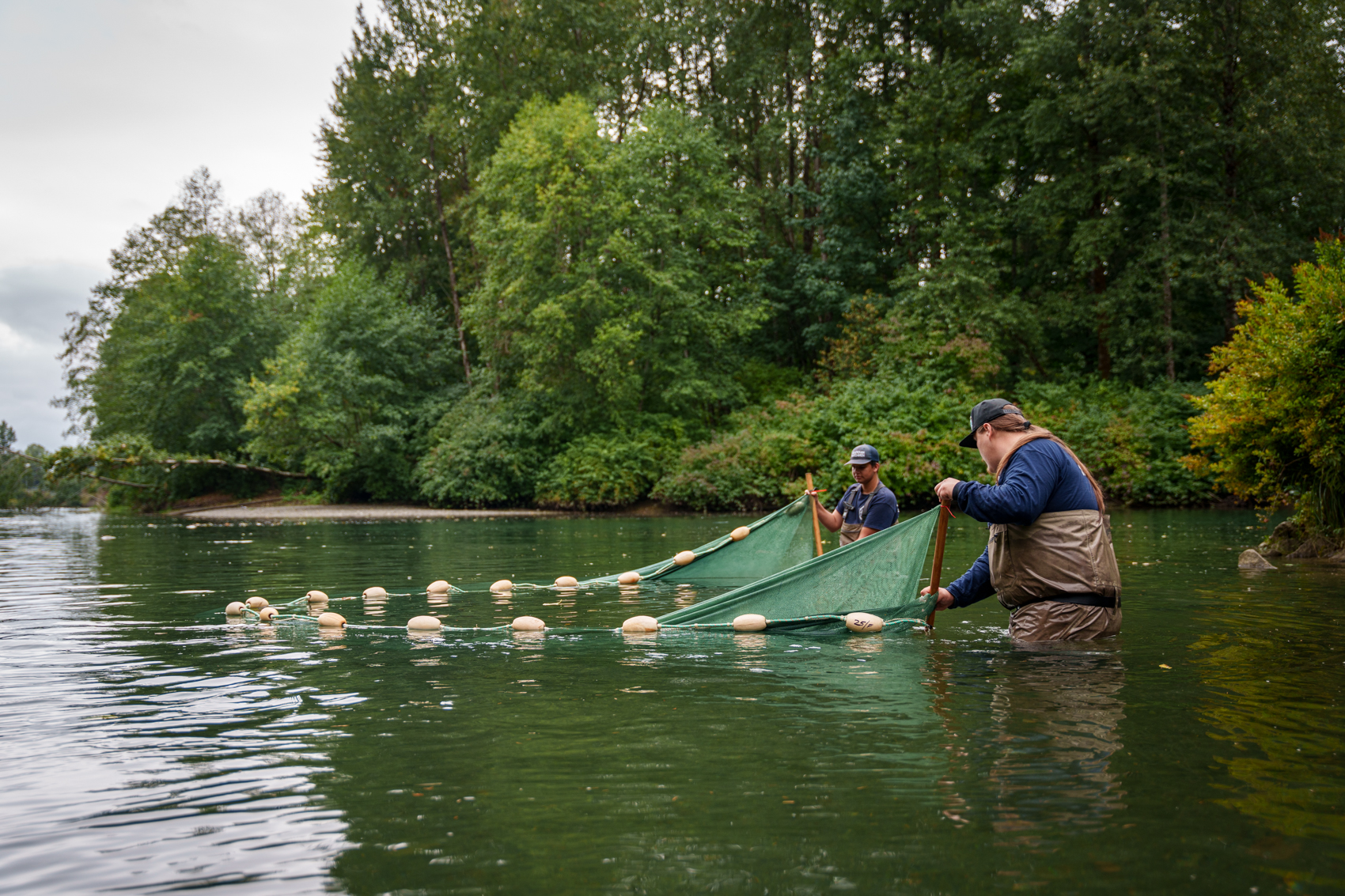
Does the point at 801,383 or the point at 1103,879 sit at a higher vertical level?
the point at 801,383

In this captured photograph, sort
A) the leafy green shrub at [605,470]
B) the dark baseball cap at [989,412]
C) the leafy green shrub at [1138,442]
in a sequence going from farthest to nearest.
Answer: the leafy green shrub at [605,470]
the leafy green shrub at [1138,442]
the dark baseball cap at [989,412]

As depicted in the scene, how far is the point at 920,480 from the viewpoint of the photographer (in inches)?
1069

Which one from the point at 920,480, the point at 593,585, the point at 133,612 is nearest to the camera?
the point at 133,612

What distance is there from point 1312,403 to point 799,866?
12002 millimetres

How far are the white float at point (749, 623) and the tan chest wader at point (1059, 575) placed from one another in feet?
6.23

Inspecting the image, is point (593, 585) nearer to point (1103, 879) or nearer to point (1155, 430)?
point (1103, 879)

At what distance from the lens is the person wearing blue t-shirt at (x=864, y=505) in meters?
9.84

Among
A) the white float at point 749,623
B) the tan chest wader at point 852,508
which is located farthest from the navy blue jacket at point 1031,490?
the tan chest wader at point 852,508

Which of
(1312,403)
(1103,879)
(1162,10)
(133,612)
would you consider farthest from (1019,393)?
(1103,879)

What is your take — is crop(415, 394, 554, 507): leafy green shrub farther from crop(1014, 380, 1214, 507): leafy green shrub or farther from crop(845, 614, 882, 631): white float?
crop(845, 614, 882, 631): white float

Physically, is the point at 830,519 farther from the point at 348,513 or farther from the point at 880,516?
the point at 348,513

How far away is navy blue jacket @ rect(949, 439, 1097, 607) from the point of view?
6.23 metres

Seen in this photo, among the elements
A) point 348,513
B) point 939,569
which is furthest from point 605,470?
point 939,569

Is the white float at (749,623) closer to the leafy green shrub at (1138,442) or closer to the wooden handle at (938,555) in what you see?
the wooden handle at (938,555)
